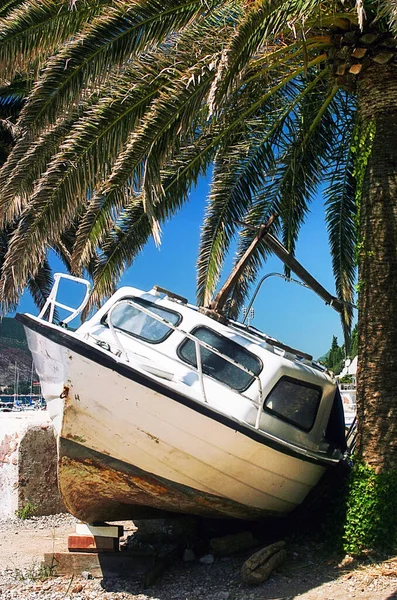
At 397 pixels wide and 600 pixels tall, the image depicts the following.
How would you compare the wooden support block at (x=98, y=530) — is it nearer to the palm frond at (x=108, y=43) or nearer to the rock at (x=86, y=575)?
the rock at (x=86, y=575)

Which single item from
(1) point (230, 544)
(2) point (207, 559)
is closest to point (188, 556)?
(2) point (207, 559)

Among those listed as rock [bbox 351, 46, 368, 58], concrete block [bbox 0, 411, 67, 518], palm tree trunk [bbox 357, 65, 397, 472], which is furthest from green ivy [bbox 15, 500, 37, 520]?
rock [bbox 351, 46, 368, 58]

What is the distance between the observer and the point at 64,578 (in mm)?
8203

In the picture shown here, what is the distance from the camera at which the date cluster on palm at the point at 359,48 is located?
8.65 metres

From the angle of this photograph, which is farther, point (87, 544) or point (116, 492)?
point (87, 544)

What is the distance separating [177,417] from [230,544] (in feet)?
6.75

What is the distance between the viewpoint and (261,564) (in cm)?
768

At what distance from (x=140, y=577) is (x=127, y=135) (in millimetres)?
5317

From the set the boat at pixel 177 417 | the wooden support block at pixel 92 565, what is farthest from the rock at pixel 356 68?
the wooden support block at pixel 92 565

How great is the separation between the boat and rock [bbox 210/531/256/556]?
0.93 feet

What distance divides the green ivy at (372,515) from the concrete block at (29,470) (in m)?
4.75

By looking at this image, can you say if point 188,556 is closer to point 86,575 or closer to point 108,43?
point 86,575

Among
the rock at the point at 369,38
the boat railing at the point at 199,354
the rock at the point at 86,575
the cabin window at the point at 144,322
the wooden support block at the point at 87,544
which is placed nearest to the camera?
the boat railing at the point at 199,354

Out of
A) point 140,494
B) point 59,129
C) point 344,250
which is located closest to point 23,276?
point 59,129
